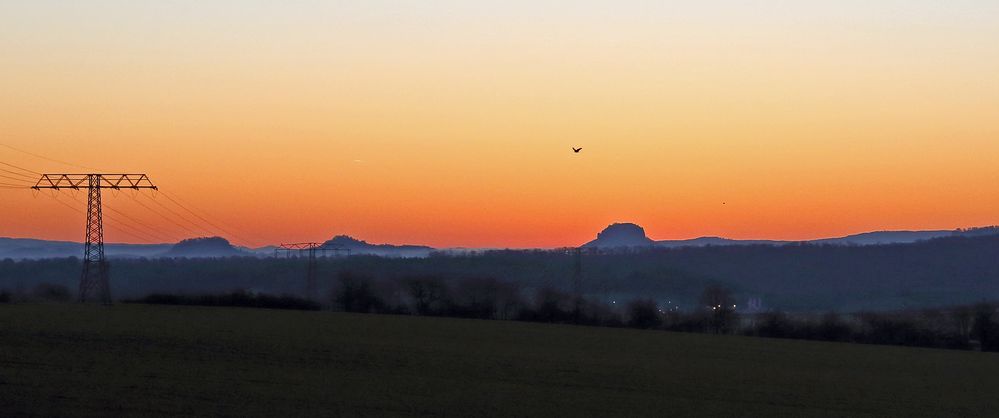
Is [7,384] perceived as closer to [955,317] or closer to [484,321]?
[484,321]

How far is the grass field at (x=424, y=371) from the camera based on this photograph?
34125 millimetres

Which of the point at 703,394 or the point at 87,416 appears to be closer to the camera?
the point at 87,416

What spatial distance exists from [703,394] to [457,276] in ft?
248

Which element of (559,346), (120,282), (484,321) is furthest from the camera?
(120,282)

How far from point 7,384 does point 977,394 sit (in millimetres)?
41214

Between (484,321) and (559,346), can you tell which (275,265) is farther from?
(559,346)

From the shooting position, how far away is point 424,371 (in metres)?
47.9

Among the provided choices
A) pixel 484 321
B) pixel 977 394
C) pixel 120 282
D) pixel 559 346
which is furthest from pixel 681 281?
pixel 977 394

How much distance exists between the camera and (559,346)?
69.1 meters

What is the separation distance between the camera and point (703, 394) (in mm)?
45375


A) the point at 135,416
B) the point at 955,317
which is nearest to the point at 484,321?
the point at 955,317

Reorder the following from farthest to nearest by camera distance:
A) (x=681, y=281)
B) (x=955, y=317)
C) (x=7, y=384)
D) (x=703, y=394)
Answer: (x=681, y=281), (x=955, y=317), (x=703, y=394), (x=7, y=384)

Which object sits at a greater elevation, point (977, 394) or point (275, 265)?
point (275, 265)

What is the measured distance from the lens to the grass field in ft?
112
